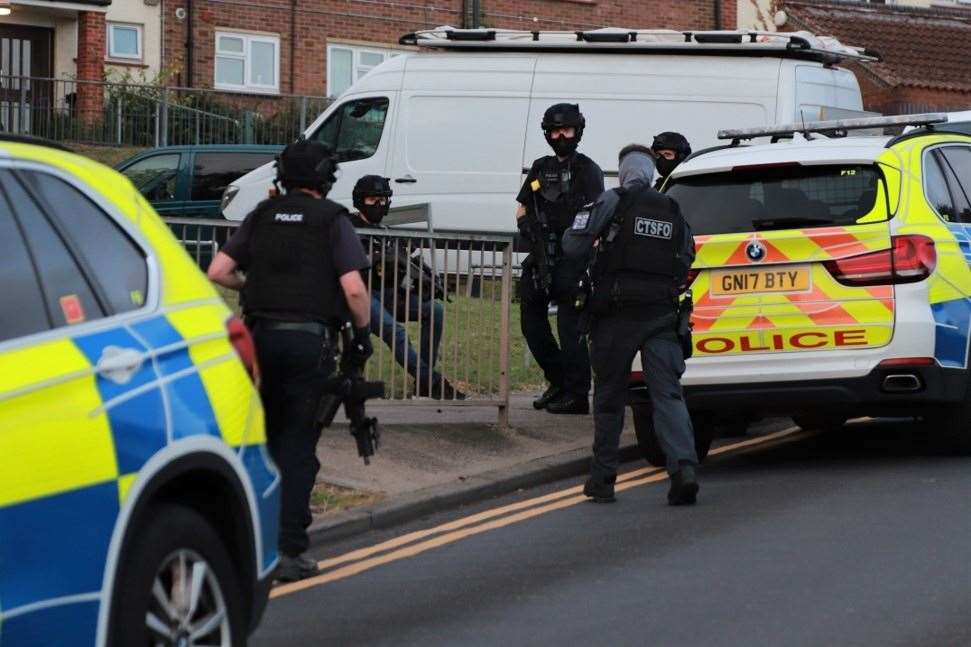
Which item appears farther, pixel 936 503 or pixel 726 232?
pixel 726 232

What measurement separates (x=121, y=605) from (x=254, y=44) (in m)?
30.6

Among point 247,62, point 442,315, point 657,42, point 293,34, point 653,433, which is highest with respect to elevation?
point 293,34

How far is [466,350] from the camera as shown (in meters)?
12.3

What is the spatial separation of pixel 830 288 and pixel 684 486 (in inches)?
57.0

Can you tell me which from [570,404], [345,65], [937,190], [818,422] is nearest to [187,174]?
[570,404]

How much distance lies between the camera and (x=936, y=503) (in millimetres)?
9781

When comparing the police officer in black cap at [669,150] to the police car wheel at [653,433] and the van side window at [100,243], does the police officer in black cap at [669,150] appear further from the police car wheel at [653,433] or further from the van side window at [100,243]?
the van side window at [100,243]

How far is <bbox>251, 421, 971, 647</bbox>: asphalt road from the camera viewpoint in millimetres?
7320

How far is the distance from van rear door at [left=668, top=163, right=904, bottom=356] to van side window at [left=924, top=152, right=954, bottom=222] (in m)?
0.40

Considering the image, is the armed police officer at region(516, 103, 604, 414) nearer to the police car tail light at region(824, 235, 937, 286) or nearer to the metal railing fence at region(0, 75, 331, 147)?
the police car tail light at region(824, 235, 937, 286)

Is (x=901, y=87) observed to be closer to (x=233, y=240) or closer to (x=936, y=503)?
(x=936, y=503)

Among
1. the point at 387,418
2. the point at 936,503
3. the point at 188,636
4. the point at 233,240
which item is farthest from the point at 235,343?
the point at 387,418

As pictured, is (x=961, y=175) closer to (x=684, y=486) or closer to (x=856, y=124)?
(x=856, y=124)

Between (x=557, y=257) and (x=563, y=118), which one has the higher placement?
(x=563, y=118)
